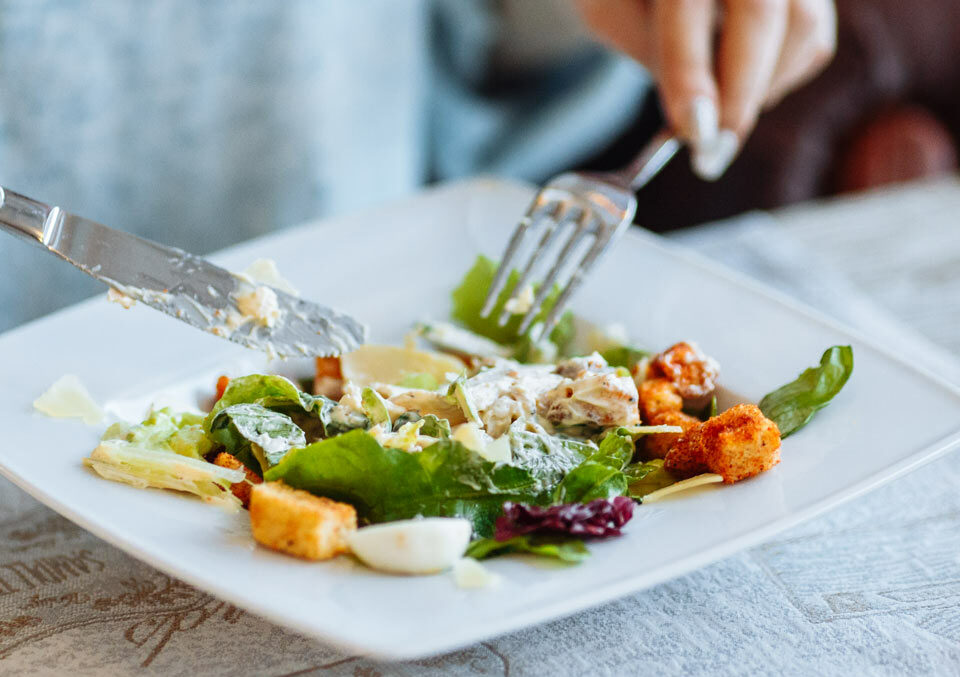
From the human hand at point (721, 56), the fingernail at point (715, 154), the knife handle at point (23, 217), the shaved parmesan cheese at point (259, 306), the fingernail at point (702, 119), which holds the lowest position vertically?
the shaved parmesan cheese at point (259, 306)

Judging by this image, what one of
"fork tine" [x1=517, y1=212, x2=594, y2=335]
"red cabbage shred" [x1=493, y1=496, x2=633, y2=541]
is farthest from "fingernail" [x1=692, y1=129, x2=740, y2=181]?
"red cabbage shred" [x1=493, y1=496, x2=633, y2=541]

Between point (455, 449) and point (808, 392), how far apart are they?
2.19 ft

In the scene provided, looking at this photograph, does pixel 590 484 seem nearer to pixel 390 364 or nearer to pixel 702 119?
pixel 390 364

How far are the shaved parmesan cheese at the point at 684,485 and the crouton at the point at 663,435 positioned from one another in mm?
179

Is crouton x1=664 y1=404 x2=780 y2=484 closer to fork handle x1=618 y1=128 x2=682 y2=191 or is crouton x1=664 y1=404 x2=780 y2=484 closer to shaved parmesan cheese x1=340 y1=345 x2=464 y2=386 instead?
shaved parmesan cheese x1=340 y1=345 x2=464 y2=386

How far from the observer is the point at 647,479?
156 centimetres

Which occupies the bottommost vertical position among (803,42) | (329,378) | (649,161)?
(329,378)

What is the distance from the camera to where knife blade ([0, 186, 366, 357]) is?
1.44 metres

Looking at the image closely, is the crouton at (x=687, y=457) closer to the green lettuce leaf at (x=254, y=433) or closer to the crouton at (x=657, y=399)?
the crouton at (x=657, y=399)

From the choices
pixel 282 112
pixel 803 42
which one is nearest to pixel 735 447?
pixel 803 42

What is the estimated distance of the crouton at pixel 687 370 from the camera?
1774 millimetres

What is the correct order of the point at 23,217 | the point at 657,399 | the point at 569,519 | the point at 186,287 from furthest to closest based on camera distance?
the point at 657,399, the point at 186,287, the point at 23,217, the point at 569,519

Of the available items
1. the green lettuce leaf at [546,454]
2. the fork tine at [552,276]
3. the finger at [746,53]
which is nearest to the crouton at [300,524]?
the green lettuce leaf at [546,454]

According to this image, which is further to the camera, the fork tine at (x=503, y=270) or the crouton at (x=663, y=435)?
the fork tine at (x=503, y=270)
